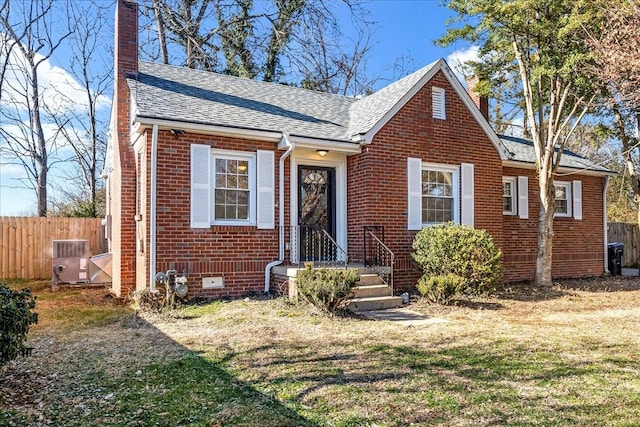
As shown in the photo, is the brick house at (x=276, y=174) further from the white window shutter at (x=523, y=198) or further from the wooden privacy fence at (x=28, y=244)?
the wooden privacy fence at (x=28, y=244)

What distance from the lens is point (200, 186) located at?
28.4 feet

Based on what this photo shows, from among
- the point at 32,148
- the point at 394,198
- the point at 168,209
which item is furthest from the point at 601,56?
the point at 32,148

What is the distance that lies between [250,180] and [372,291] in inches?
131

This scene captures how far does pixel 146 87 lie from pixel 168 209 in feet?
10.1

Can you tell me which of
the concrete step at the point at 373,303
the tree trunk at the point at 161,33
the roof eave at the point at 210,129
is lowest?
the concrete step at the point at 373,303

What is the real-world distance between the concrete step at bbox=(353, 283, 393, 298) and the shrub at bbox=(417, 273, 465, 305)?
0.67m

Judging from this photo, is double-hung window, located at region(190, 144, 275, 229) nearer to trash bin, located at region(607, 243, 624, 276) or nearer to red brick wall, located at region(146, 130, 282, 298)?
red brick wall, located at region(146, 130, 282, 298)

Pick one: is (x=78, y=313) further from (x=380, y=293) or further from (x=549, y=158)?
(x=549, y=158)

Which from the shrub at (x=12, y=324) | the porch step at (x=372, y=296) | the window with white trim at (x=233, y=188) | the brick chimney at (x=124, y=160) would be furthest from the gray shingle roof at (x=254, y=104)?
the shrub at (x=12, y=324)

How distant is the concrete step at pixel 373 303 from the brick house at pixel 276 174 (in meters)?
1.58

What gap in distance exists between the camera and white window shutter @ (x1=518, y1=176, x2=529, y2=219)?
12.8 meters

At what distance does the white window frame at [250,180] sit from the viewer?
29.1ft

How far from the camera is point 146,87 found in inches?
382

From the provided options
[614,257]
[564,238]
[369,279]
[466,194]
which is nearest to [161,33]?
[466,194]
